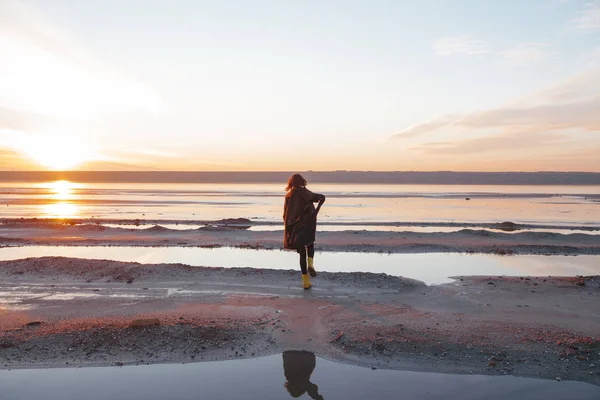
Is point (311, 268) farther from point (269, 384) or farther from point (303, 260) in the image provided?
point (269, 384)

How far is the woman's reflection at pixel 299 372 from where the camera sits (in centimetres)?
622

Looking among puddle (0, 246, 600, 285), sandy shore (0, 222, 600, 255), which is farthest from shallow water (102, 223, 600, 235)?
puddle (0, 246, 600, 285)

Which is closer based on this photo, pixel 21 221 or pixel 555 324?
pixel 555 324

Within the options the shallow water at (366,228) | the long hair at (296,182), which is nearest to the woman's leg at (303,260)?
the long hair at (296,182)

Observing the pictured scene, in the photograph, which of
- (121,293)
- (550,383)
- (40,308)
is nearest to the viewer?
(550,383)

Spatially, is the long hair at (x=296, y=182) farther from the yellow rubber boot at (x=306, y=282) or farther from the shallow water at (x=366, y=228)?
the shallow water at (x=366, y=228)

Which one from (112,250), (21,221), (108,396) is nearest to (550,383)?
(108,396)

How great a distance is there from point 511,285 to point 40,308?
10.4 m

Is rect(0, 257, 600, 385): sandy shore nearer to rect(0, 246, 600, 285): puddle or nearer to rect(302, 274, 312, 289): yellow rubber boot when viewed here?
rect(302, 274, 312, 289): yellow rubber boot

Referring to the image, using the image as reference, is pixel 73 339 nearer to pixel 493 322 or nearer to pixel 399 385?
pixel 399 385

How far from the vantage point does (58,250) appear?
65.0 feet

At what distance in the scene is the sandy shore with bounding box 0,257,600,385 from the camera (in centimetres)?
718

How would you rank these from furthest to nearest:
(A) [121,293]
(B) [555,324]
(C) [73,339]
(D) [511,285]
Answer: (D) [511,285], (A) [121,293], (B) [555,324], (C) [73,339]

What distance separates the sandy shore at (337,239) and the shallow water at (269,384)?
12975 millimetres
